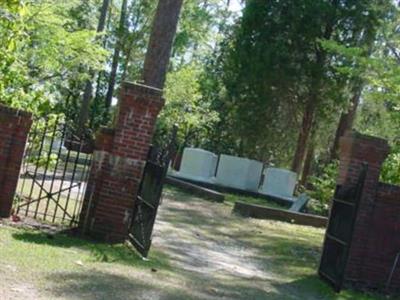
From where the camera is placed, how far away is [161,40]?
1520 centimetres

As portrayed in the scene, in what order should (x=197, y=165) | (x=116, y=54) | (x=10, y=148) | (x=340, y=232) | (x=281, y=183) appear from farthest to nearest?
(x=116, y=54) → (x=197, y=165) → (x=281, y=183) → (x=340, y=232) → (x=10, y=148)

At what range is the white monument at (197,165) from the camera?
84.9 feet

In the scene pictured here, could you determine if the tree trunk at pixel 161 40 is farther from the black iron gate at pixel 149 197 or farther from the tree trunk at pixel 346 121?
the tree trunk at pixel 346 121

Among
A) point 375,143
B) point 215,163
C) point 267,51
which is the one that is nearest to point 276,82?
point 267,51

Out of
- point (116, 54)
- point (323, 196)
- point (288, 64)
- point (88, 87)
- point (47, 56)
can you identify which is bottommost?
point (323, 196)

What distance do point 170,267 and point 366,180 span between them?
143 inches

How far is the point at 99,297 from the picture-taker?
6570 millimetres

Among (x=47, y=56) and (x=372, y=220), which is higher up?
(x=47, y=56)

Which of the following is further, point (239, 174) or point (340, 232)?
point (239, 174)

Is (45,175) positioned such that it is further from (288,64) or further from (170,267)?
(288,64)

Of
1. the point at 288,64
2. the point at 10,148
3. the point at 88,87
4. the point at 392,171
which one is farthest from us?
the point at 88,87

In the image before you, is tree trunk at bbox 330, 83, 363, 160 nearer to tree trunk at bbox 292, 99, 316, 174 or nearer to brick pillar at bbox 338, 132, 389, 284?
tree trunk at bbox 292, 99, 316, 174

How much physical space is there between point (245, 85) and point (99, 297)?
2539 centimetres

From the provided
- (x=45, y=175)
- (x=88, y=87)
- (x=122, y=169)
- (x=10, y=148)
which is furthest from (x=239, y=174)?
(x=10, y=148)
